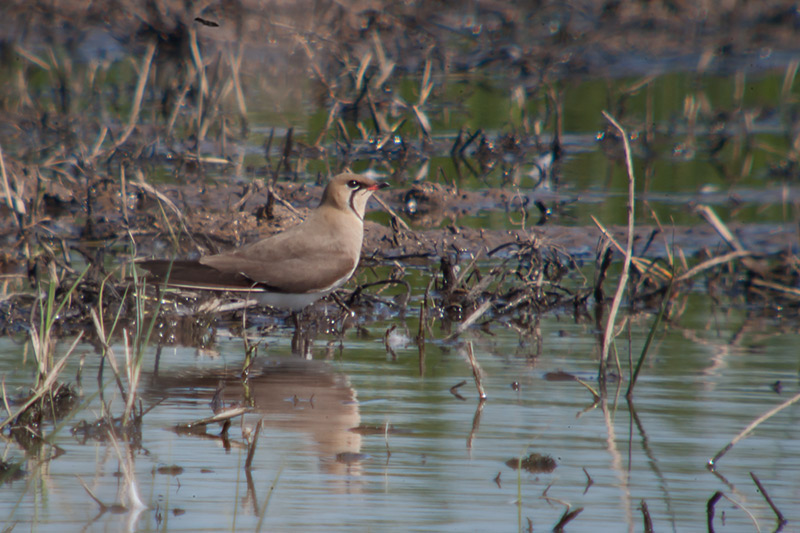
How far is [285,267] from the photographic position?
20.5 feet

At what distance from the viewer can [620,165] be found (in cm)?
1248

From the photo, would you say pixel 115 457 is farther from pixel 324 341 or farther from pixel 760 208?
pixel 760 208

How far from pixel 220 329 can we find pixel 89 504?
2.80 meters

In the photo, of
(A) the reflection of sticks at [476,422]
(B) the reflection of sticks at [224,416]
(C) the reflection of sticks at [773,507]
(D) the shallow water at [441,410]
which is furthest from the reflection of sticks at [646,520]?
(B) the reflection of sticks at [224,416]

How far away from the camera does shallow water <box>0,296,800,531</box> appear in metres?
3.59

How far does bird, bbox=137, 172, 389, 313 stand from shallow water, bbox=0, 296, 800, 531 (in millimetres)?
389

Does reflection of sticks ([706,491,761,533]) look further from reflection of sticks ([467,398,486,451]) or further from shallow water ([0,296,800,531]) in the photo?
reflection of sticks ([467,398,486,451])

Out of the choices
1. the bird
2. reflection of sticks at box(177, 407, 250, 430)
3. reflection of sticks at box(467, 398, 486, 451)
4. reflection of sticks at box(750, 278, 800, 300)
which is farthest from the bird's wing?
reflection of sticks at box(750, 278, 800, 300)

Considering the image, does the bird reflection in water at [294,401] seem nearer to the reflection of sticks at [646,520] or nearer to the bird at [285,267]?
the bird at [285,267]

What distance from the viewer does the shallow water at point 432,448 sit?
11.8 ft

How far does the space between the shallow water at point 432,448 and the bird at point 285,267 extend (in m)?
0.39

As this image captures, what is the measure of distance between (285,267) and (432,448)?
7.23 feet

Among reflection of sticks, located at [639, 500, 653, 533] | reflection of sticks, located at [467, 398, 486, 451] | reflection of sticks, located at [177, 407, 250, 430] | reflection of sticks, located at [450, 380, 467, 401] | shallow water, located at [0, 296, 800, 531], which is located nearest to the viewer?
reflection of sticks, located at [639, 500, 653, 533]

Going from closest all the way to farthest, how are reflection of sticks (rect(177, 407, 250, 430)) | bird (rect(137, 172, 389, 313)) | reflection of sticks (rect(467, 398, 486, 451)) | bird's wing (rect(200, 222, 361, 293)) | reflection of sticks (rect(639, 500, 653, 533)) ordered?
reflection of sticks (rect(639, 500, 653, 533))
reflection of sticks (rect(177, 407, 250, 430))
reflection of sticks (rect(467, 398, 486, 451))
bird (rect(137, 172, 389, 313))
bird's wing (rect(200, 222, 361, 293))
